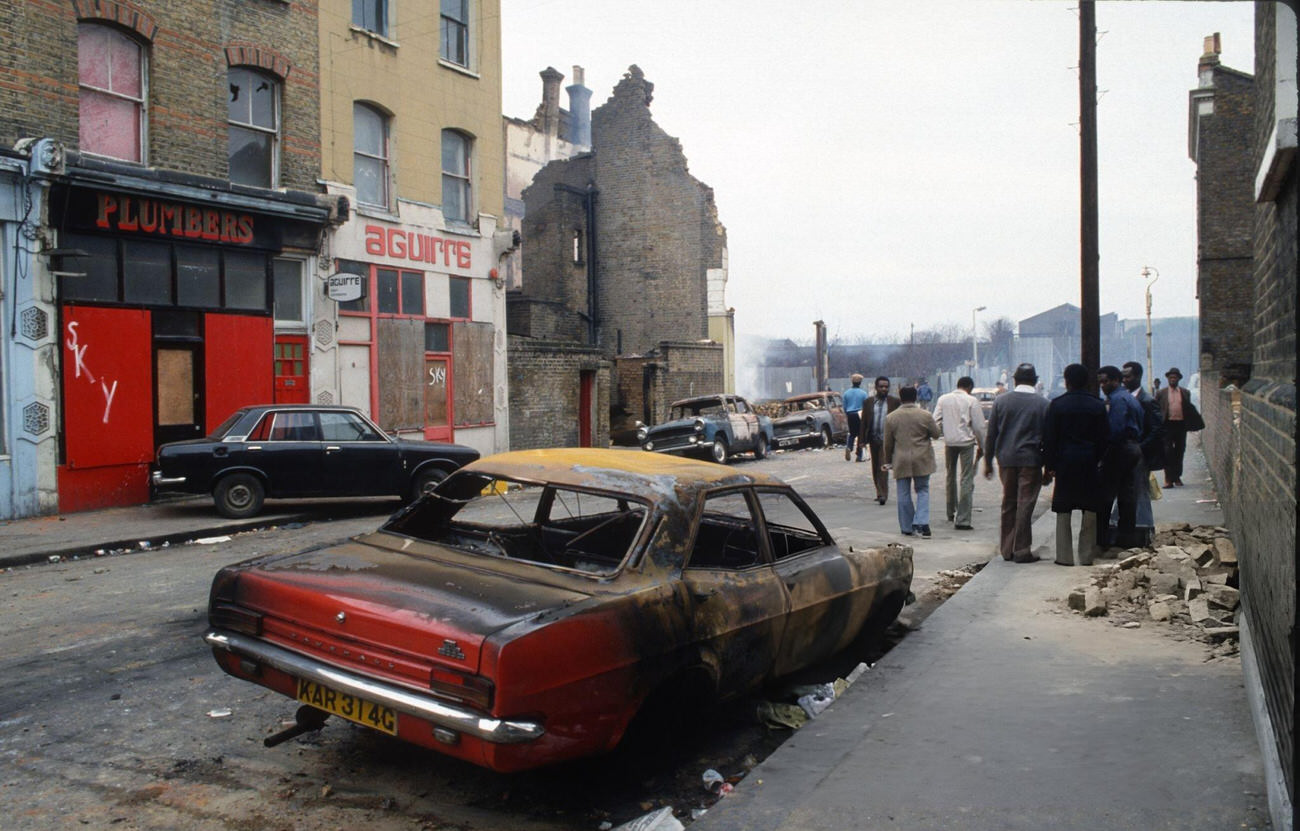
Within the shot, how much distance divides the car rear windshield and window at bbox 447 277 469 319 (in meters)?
15.9

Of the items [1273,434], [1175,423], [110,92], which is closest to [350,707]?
[1273,434]

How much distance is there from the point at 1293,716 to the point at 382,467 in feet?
40.9

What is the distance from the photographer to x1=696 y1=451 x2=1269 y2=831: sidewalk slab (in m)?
3.73

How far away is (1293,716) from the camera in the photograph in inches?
112

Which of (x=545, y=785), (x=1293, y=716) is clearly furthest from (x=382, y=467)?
(x=1293, y=716)

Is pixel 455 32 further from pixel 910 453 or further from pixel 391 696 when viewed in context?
pixel 391 696

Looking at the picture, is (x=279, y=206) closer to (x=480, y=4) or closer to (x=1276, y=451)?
(x=480, y=4)

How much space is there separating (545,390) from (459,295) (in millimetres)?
4153

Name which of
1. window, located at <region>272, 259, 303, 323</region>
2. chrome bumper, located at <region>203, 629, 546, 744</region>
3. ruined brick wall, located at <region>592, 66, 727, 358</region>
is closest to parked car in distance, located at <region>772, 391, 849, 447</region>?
ruined brick wall, located at <region>592, 66, 727, 358</region>

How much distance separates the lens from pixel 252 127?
660 inches

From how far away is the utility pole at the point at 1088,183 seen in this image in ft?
40.3

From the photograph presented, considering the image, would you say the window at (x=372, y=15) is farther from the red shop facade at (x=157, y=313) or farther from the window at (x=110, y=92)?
the window at (x=110, y=92)

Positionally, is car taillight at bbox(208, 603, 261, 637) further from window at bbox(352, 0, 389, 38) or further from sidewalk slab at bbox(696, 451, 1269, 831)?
window at bbox(352, 0, 389, 38)

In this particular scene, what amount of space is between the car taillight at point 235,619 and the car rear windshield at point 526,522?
3.16ft
